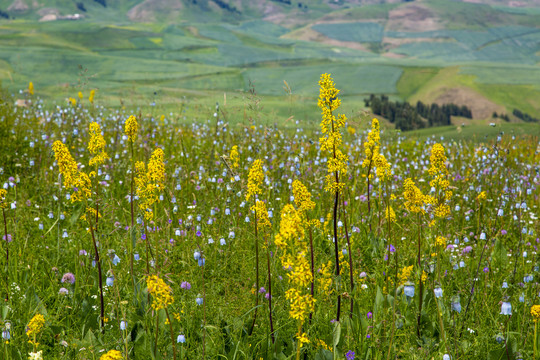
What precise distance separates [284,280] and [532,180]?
5.24 metres

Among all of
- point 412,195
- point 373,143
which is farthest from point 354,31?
point 412,195

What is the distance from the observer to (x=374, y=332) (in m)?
2.85

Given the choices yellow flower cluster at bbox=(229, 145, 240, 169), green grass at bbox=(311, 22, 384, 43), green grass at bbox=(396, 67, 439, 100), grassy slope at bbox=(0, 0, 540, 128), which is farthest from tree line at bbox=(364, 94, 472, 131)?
green grass at bbox=(311, 22, 384, 43)

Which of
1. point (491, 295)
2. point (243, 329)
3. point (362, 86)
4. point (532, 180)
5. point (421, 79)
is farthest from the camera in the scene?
point (421, 79)

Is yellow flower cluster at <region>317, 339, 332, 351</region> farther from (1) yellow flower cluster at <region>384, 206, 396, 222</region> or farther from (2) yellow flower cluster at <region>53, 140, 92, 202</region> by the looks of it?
(2) yellow flower cluster at <region>53, 140, 92, 202</region>

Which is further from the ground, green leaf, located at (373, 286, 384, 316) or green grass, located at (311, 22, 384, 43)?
green grass, located at (311, 22, 384, 43)

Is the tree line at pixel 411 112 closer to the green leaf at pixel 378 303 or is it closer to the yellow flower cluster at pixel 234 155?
the yellow flower cluster at pixel 234 155

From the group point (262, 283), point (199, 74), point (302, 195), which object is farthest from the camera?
point (199, 74)

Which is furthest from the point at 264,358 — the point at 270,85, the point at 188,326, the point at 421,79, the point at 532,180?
the point at 421,79

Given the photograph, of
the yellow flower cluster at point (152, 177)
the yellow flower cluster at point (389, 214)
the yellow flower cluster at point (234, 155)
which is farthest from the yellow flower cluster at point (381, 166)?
the yellow flower cluster at point (152, 177)

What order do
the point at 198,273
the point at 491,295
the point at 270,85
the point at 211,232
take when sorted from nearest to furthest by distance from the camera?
the point at 491,295 → the point at 198,273 → the point at 211,232 → the point at 270,85

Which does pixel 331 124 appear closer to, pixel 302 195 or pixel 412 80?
pixel 302 195

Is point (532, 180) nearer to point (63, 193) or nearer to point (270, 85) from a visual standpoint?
point (63, 193)

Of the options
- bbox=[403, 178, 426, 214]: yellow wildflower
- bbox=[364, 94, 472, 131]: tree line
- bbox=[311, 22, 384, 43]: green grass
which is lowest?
bbox=[364, 94, 472, 131]: tree line
